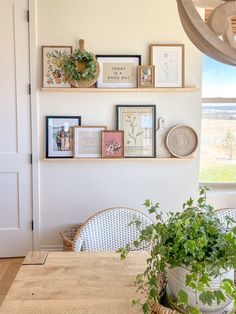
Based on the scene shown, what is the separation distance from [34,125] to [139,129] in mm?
991

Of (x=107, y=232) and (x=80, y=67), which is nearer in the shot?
(x=107, y=232)

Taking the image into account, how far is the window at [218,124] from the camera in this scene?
3359 millimetres

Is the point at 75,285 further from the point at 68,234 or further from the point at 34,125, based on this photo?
the point at 34,125

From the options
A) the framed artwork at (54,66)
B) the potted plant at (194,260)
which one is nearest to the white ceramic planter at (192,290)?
the potted plant at (194,260)

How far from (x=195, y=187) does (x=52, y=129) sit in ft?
4.93

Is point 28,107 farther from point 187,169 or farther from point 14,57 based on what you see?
point 187,169

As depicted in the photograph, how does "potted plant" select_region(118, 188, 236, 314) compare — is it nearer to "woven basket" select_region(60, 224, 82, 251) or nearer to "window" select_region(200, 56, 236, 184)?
"woven basket" select_region(60, 224, 82, 251)

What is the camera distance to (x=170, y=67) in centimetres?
299

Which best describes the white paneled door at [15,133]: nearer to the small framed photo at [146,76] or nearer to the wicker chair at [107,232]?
the small framed photo at [146,76]

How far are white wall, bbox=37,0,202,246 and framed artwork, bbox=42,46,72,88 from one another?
0.07m

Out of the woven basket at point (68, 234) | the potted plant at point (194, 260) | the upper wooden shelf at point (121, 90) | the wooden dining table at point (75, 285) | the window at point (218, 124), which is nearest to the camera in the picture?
the potted plant at point (194, 260)

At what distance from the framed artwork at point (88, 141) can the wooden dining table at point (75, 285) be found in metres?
1.63

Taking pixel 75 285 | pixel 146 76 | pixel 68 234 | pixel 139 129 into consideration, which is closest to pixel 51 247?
pixel 68 234

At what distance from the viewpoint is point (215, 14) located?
69 cm
